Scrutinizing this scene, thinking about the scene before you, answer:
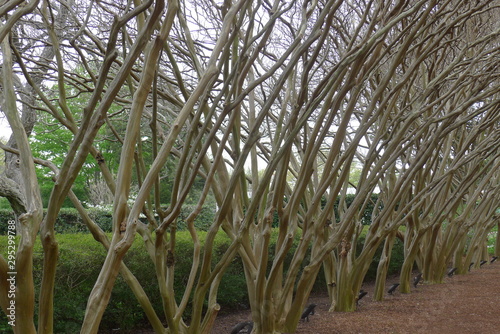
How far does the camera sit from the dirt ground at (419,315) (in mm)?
5016

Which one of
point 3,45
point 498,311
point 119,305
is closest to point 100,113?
point 3,45

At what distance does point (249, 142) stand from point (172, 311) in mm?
1369

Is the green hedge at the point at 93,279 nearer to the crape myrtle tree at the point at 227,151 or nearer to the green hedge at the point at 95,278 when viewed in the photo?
the green hedge at the point at 95,278

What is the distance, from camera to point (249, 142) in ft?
12.3

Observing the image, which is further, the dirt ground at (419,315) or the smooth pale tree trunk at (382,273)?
the smooth pale tree trunk at (382,273)

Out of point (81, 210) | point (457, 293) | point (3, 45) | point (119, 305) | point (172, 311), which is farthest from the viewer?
point (457, 293)

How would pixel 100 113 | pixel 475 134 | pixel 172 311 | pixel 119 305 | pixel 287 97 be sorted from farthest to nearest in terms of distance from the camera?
pixel 475 134
pixel 119 305
pixel 287 97
pixel 172 311
pixel 100 113

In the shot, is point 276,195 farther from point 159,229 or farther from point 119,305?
point 119,305

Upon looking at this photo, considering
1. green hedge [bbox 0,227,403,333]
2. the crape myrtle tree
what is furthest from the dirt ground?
green hedge [bbox 0,227,403,333]

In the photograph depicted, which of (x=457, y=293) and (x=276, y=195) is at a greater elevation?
(x=276, y=195)

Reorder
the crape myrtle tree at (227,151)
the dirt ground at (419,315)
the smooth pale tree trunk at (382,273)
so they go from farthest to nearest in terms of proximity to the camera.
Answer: the smooth pale tree trunk at (382,273), the dirt ground at (419,315), the crape myrtle tree at (227,151)

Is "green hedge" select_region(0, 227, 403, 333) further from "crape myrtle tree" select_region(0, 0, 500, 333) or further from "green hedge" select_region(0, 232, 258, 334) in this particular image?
"crape myrtle tree" select_region(0, 0, 500, 333)

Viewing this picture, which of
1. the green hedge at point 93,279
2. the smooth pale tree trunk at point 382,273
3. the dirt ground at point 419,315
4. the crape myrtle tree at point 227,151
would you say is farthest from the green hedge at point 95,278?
the smooth pale tree trunk at point 382,273

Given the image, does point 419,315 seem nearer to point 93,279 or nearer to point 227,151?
point 227,151
